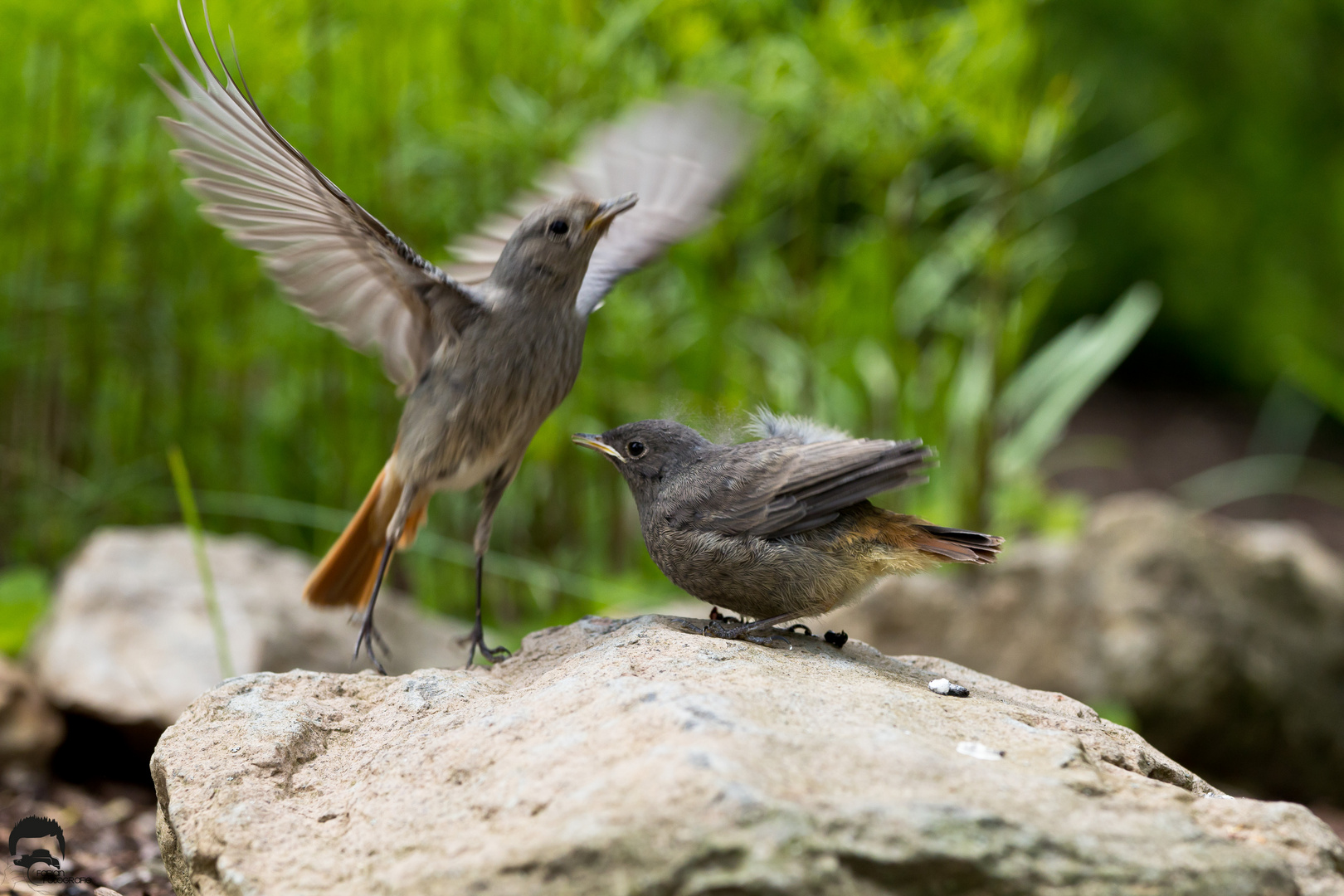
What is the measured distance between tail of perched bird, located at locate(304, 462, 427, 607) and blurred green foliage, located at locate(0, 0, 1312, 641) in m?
1.66

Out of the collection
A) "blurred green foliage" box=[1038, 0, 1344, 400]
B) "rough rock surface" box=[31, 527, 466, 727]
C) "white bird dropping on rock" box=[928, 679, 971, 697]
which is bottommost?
"rough rock surface" box=[31, 527, 466, 727]

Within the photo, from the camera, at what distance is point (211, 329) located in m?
5.41

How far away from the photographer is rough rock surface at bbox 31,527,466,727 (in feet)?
12.8

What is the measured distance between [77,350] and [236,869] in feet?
13.3

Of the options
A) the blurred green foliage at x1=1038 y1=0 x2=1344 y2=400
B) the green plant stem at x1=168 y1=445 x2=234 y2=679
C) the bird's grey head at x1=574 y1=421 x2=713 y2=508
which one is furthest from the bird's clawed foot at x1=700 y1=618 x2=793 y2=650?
the blurred green foliage at x1=1038 y1=0 x2=1344 y2=400

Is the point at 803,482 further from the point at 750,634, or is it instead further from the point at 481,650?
the point at 481,650

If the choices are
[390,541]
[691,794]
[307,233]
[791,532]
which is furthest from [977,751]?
[307,233]

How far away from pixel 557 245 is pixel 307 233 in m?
0.57

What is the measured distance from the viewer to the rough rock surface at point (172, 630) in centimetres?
390

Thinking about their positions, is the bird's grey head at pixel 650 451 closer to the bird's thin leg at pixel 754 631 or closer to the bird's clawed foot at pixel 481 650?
the bird's thin leg at pixel 754 631

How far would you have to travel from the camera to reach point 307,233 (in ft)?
8.65

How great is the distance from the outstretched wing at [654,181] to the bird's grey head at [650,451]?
522 mm

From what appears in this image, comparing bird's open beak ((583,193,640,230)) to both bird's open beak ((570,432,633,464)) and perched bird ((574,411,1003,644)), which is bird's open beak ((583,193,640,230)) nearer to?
bird's open beak ((570,432,633,464))

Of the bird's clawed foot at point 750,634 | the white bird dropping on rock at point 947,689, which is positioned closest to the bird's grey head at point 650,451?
the bird's clawed foot at point 750,634
